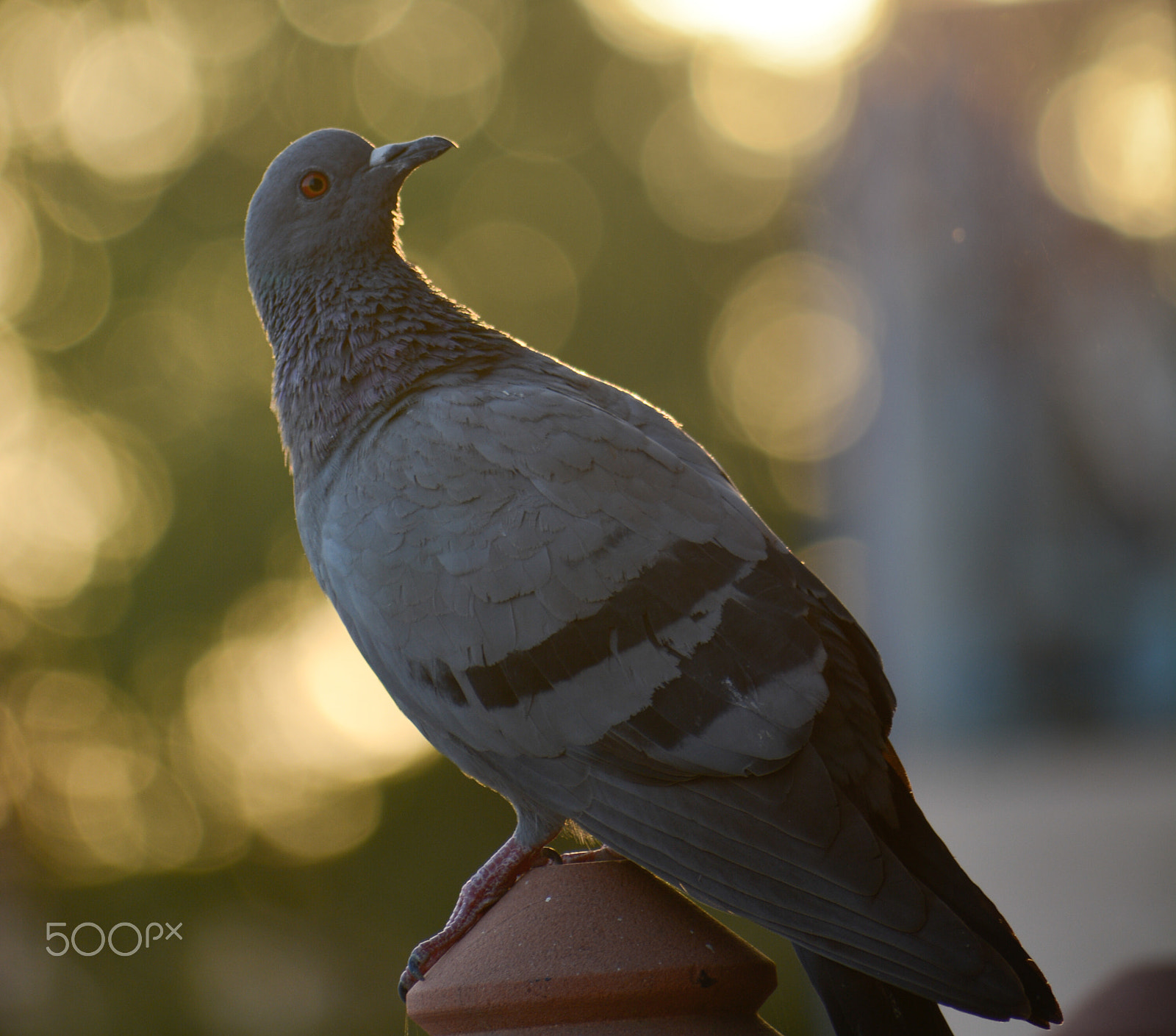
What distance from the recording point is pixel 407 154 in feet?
11.6

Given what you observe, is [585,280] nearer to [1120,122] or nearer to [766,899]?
[1120,122]

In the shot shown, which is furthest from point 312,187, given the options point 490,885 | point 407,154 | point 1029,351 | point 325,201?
point 1029,351

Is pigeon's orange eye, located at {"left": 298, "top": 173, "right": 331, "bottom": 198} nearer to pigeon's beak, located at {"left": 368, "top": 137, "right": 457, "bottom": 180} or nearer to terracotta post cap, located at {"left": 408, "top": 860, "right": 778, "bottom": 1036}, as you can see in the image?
pigeon's beak, located at {"left": 368, "top": 137, "right": 457, "bottom": 180}

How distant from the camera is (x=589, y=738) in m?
2.47

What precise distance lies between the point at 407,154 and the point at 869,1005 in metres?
2.75

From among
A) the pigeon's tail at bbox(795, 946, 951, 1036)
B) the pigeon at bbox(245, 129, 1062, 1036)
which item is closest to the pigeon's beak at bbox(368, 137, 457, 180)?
the pigeon at bbox(245, 129, 1062, 1036)

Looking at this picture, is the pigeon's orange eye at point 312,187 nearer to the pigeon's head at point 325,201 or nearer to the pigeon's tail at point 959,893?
the pigeon's head at point 325,201

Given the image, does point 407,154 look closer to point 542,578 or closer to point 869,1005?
point 542,578

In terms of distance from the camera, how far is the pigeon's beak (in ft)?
11.5

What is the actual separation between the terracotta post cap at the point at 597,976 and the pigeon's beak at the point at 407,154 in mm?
2269

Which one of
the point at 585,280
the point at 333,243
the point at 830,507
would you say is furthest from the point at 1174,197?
the point at 333,243

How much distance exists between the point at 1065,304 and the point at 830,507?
2.49 metres

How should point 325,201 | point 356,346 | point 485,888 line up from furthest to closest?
1. point 325,201
2. point 356,346
3. point 485,888

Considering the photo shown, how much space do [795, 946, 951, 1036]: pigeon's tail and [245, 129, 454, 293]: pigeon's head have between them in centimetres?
239
